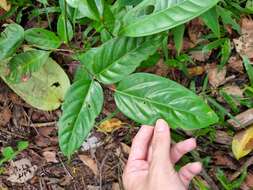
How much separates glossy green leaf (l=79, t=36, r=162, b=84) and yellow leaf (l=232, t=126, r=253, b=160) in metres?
0.55

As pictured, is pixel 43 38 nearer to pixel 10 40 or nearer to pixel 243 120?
pixel 10 40

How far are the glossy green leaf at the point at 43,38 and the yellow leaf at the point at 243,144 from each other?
2.43 feet

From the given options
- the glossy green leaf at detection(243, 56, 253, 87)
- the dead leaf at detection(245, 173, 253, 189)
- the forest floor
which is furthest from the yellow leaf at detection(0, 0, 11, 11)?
the dead leaf at detection(245, 173, 253, 189)

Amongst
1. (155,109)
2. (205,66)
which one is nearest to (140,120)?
(155,109)

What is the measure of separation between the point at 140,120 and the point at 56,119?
0.58m

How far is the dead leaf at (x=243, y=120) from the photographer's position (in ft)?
5.64

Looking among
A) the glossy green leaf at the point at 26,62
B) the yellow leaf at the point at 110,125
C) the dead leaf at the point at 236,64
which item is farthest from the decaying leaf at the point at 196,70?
the glossy green leaf at the point at 26,62

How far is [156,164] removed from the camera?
50.3 inches

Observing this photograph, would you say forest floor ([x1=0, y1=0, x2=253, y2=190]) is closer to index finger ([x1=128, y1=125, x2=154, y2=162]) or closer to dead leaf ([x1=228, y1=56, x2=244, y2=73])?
dead leaf ([x1=228, y1=56, x2=244, y2=73])

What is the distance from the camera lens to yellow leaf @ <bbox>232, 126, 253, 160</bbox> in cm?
169

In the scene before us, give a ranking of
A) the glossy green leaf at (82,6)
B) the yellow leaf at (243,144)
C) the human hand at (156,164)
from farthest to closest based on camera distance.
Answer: the yellow leaf at (243,144)
the glossy green leaf at (82,6)
the human hand at (156,164)

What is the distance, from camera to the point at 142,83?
1.37 m

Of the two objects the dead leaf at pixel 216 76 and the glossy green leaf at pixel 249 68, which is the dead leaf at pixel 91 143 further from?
the glossy green leaf at pixel 249 68

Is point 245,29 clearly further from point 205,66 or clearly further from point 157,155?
point 157,155
